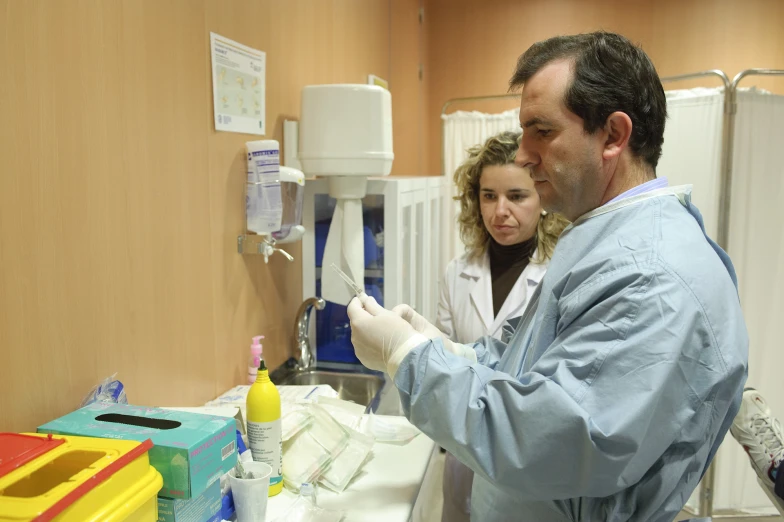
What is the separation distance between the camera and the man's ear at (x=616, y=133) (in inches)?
41.7

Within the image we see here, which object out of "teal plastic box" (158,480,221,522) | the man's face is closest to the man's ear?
the man's face

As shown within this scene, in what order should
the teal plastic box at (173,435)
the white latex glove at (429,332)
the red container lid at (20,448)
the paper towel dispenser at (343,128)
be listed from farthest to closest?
the paper towel dispenser at (343,128), the white latex glove at (429,332), the teal plastic box at (173,435), the red container lid at (20,448)

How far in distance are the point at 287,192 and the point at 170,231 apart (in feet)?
1.70

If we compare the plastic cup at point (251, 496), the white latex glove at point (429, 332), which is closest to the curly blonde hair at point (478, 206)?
the white latex glove at point (429, 332)

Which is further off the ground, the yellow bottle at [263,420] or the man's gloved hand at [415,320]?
the man's gloved hand at [415,320]

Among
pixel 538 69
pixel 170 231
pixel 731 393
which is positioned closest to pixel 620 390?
pixel 731 393

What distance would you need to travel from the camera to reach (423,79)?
4.09 m

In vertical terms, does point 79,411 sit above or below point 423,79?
below

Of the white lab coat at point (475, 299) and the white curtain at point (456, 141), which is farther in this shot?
the white curtain at point (456, 141)

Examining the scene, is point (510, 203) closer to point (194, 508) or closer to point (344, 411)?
point (344, 411)

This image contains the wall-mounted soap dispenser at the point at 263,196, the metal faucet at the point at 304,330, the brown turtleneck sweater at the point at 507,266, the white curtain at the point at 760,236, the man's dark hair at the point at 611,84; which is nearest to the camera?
the man's dark hair at the point at 611,84

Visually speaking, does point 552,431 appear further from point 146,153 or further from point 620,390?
point 146,153

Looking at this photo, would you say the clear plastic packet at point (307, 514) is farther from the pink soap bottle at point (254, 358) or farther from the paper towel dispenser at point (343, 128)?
the paper towel dispenser at point (343, 128)

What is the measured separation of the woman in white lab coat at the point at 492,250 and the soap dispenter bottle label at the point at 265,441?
2.84 ft
